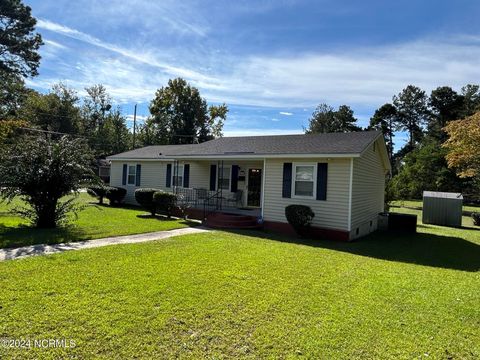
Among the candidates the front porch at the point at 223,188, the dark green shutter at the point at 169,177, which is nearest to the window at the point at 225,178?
the front porch at the point at 223,188

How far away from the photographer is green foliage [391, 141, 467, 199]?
33.2 m

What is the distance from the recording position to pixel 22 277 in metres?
5.36

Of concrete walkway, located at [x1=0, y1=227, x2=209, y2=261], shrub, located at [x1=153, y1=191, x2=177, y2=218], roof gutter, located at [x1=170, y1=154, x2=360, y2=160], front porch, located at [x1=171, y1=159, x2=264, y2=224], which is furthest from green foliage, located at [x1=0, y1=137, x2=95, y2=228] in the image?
front porch, located at [x1=171, y1=159, x2=264, y2=224]

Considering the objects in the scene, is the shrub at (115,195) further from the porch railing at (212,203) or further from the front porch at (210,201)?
the porch railing at (212,203)

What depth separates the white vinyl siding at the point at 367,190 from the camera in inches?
471

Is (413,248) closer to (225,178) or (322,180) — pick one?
(322,180)

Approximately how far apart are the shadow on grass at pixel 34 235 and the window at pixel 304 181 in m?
7.35

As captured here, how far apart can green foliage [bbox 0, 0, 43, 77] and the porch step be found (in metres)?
27.6

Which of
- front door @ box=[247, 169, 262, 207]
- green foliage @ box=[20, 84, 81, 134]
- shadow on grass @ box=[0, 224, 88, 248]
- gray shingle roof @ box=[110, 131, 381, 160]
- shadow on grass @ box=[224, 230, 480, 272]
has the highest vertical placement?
green foliage @ box=[20, 84, 81, 134]

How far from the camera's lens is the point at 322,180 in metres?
11.8

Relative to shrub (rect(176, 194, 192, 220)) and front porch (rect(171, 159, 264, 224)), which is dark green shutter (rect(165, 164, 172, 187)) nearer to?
front porch (rect(171, 159, 264, 224))

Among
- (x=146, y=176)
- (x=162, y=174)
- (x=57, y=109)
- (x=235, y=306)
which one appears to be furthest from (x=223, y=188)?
(x=57, y=109)

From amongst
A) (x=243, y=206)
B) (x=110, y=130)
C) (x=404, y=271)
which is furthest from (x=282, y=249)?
(x=110, y=130)

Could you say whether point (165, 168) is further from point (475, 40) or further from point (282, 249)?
point (475, 40)
